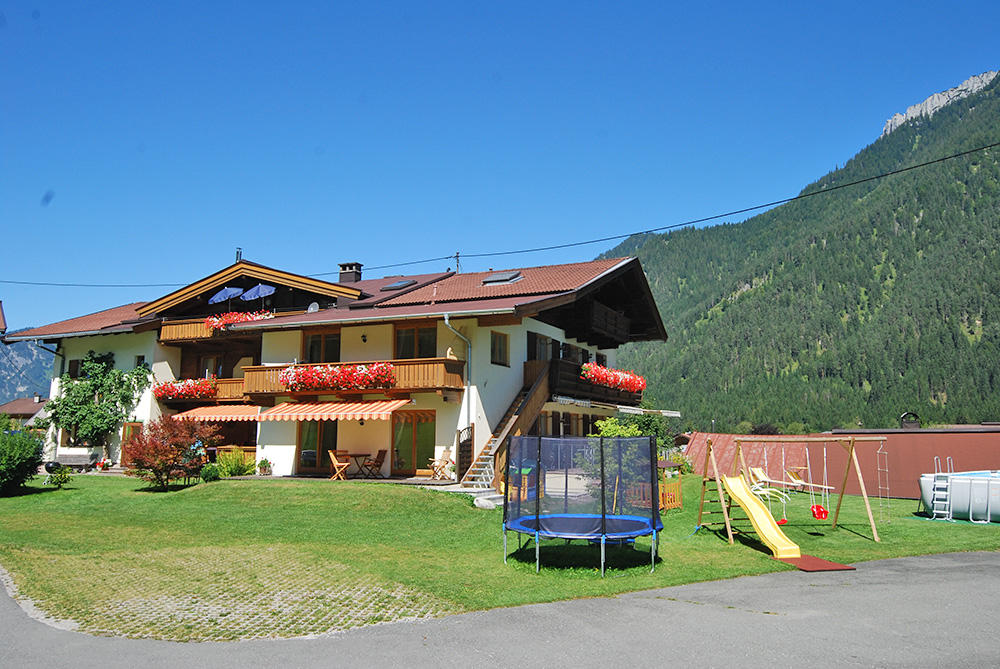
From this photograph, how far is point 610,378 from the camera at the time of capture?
28406 millimetres

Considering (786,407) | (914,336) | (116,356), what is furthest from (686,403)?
(116,356)

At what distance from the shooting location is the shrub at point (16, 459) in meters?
19.8

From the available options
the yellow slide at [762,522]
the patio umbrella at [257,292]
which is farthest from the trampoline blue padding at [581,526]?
the patio umbrella at [257,292]

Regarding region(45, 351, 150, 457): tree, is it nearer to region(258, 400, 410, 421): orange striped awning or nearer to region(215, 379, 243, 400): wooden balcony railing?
region(215, 379, 243, 400): wooden balcony railing

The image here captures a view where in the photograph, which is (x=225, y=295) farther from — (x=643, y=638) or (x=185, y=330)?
(x=643, y=638)

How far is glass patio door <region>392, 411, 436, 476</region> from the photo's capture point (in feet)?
74.4

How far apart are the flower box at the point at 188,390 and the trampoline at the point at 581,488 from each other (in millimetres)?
19232

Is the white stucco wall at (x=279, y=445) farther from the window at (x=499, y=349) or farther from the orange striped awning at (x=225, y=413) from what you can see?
the window at (x=499, y=349)

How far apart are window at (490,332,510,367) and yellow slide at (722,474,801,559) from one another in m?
10.1

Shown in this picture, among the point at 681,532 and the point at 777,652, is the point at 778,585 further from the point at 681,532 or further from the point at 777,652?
the point at 681,532

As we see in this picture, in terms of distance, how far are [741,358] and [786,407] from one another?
2109cm

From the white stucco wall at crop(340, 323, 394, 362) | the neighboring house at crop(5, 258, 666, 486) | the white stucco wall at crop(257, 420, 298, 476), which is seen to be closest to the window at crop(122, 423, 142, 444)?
the neighboring house at crop(5, 258, 666, 486)

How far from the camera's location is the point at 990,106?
18488cm

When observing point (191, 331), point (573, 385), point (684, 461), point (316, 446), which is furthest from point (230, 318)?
point (684, 461)
